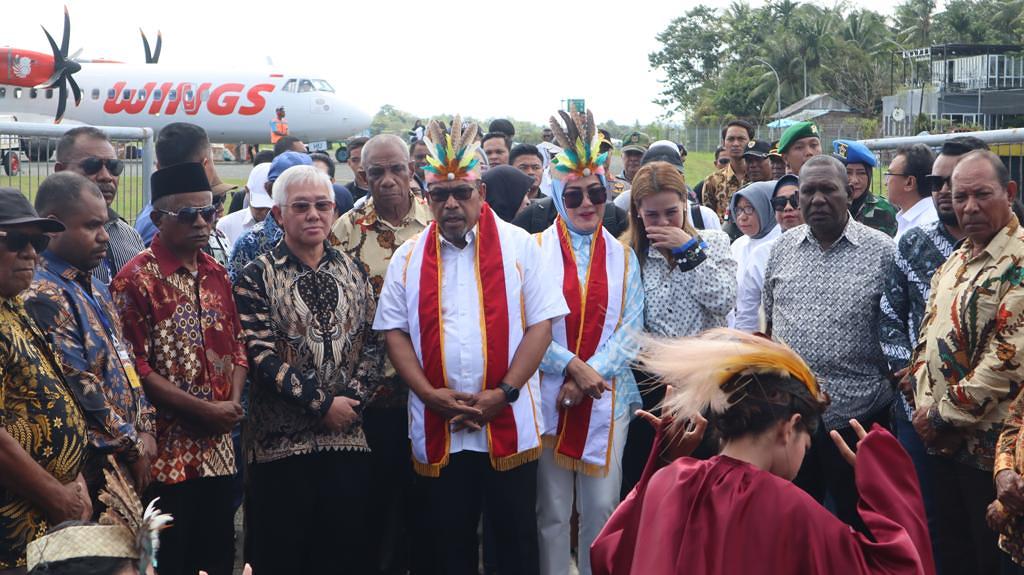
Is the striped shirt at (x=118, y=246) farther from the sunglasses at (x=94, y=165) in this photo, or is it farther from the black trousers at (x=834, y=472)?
the black trousers at (x=834, y=472)

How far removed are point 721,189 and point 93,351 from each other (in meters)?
7.12

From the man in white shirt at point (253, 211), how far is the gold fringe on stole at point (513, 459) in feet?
10.0

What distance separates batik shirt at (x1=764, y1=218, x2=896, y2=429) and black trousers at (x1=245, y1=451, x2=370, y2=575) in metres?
2.36

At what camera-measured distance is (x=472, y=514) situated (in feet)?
17.9

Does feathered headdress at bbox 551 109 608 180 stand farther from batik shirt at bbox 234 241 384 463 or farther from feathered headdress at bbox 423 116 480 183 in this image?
batik shirt at bbox 234 241 384 463

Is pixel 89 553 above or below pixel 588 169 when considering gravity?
below

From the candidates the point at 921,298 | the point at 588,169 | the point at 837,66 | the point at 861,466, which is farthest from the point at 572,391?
the point at 837,66

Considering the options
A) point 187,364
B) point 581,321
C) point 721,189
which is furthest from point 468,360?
point 721,189

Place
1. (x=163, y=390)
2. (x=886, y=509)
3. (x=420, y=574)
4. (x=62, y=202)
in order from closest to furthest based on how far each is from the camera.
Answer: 1. (x=886, y=509)
2. (x=62, y=202)
3. (x=163, y=390)
4. (x=420, y=574)

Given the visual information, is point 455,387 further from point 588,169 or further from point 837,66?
point 837,66

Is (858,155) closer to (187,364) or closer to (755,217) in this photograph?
(755,217)

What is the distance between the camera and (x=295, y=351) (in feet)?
17.7

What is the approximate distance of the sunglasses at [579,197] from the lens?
585 centimetres

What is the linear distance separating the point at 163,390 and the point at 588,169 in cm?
243
